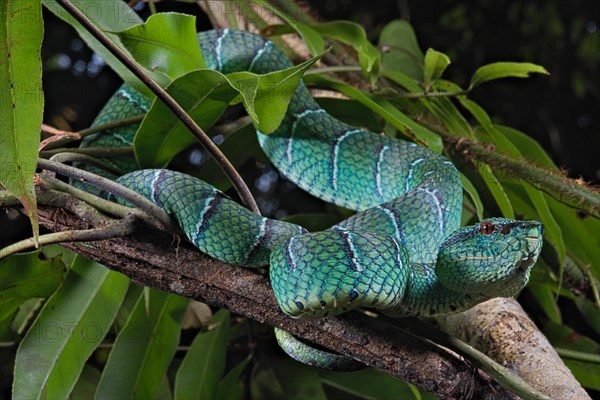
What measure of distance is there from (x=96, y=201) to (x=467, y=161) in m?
0.85

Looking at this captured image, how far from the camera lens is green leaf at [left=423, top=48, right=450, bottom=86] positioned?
1.46 metres

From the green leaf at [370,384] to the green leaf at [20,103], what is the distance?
0.97 meters

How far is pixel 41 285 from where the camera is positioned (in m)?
1.40

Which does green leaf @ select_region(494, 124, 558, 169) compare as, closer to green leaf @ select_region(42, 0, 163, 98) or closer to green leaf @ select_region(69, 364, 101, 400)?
green leaf @ select_region(42, 0, 163, 98)

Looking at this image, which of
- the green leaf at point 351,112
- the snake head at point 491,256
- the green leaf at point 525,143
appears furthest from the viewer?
the green leaf at point 525,143

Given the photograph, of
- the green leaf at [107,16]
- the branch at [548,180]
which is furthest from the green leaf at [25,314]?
the branch at [548,180]

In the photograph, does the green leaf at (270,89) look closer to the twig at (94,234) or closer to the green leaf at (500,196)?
the twig at (94,234)

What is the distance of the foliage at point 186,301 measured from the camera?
1218 mm

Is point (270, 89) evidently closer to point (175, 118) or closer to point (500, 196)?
point (175, 118)

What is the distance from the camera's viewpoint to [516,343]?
4.04ft

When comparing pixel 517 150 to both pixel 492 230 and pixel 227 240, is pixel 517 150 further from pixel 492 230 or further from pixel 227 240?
pixel 227 240

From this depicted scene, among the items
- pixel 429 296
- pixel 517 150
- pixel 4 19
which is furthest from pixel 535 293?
pixel 4 19

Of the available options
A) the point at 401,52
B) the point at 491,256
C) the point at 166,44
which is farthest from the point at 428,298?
the point at 401,52

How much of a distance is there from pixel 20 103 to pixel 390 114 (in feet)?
2.55
